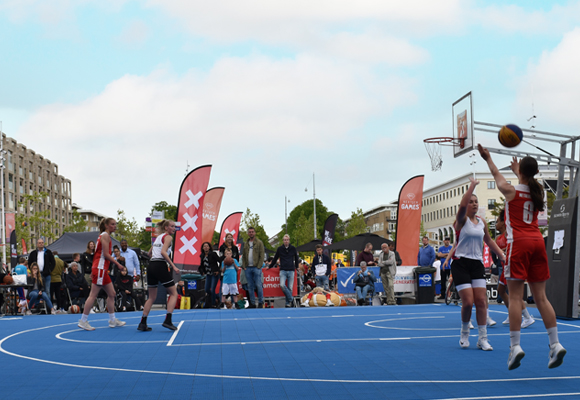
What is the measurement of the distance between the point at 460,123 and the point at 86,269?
12157 mm

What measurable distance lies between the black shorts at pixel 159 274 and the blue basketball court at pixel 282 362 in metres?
0.89

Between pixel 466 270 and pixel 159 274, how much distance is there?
5.42 metres

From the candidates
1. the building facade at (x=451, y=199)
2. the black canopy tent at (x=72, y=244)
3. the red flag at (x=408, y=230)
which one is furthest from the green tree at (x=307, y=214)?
the black canopy tent at (x=72, y=244)

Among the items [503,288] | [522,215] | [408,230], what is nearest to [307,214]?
[408,230]

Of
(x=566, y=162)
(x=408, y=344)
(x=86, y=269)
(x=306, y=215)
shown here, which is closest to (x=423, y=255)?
(x=566, y=162)

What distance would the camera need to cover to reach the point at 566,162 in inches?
562

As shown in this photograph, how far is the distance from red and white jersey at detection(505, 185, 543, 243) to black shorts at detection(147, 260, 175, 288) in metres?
6.64

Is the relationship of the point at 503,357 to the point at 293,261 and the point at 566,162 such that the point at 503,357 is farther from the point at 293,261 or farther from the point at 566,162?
the point at 293,261

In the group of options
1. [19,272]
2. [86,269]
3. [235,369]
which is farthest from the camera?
[19,272]

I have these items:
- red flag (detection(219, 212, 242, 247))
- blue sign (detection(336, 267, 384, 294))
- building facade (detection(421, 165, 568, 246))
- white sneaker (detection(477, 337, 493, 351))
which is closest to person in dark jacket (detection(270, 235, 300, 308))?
blue sign (detection(336, 267, 384, 294))

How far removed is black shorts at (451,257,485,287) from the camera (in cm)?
837

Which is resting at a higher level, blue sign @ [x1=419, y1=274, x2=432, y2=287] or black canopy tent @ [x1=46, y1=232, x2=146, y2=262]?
black canopy tent @ [x1=46, y1=232, x2=146, y2=262]

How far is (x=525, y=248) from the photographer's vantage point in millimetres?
6148

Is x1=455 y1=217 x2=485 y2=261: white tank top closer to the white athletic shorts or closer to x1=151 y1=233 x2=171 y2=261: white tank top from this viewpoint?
x1=151 y1=233 x2=171 y2=261: white tank top
